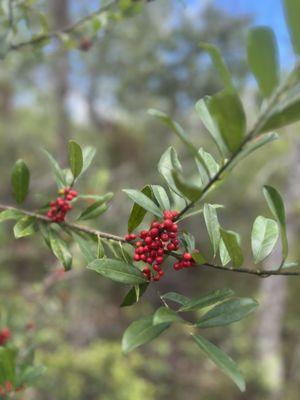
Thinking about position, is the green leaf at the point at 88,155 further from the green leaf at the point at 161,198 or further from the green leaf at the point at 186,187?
the green leaf at the point at 186,187

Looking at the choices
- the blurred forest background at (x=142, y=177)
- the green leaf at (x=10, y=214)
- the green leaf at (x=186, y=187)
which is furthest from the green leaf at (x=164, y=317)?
Answer: the blurred forest background at (x=142, y=177)

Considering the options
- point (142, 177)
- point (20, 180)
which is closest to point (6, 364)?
point (20, 180)

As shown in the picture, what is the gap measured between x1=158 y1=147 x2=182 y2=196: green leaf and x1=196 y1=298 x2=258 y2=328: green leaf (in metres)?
0.18

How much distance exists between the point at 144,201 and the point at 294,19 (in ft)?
1.24

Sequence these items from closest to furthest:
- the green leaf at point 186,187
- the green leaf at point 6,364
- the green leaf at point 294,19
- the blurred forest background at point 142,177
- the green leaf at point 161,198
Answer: the green leaf at point 294,19
the green leaf at point 186,187
the green leaf at point 161,198
the green leaf at point 6,364
the blurred forest background at point 142,177

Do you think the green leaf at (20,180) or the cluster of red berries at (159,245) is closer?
the cluster of red berries at (159,245)

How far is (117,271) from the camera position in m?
0.70

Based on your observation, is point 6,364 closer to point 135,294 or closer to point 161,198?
point 135,294

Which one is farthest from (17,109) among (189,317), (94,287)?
(189,317)

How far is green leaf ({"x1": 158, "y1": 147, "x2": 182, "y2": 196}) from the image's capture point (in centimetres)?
73

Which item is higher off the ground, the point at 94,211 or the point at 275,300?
the point at 94,211

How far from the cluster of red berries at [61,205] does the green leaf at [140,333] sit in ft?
1.09

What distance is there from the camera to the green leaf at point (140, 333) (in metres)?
0.60

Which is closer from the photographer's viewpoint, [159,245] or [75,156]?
[159,245]
